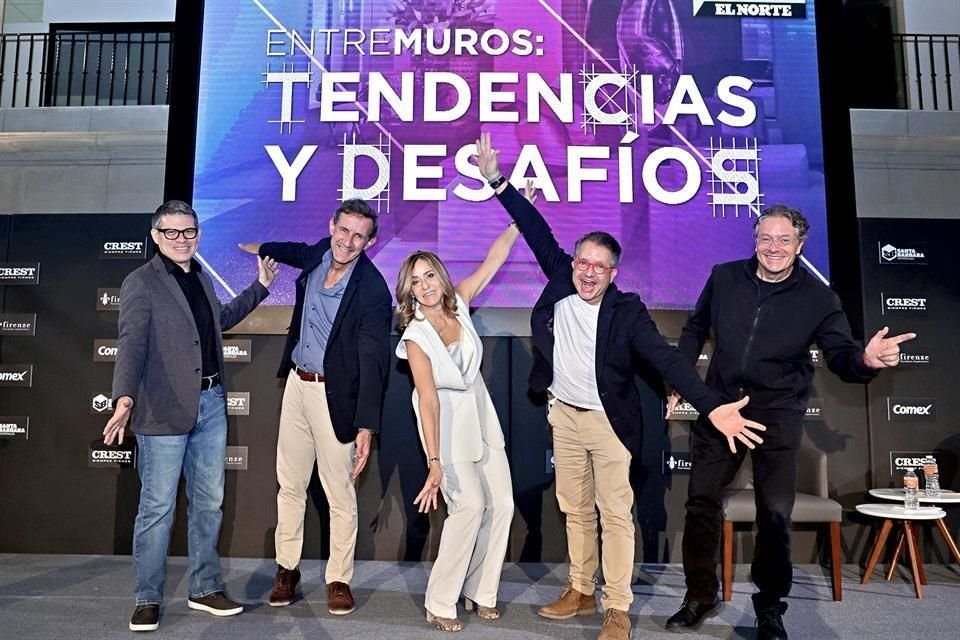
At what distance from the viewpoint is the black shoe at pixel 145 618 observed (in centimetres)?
268

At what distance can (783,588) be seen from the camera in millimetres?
2652

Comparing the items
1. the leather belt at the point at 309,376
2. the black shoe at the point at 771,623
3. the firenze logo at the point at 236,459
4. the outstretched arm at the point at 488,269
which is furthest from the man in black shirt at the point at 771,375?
the firenze logo at the point at 236,459

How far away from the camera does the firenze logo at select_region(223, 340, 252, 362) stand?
4109mm

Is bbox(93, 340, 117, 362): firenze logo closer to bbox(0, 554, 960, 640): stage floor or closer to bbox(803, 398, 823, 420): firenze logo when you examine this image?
bbox(0, 554, 960, 640): stage floor

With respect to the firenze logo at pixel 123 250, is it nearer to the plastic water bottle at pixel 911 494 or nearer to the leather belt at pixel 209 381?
the leather belt at pixel 209 381

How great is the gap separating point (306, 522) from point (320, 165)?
2.02 meters

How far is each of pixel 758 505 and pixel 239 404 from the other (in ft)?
9.05

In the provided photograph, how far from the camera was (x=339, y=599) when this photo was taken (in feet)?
9.69

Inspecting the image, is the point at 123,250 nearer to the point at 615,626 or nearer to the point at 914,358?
the point at 615,626

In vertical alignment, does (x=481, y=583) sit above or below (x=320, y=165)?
below

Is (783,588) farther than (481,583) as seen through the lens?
No

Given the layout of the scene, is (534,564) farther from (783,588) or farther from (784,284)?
(784,284)

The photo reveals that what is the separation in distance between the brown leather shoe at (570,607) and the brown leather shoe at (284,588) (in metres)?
1.06

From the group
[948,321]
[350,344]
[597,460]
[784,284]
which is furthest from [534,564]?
[948,321]
